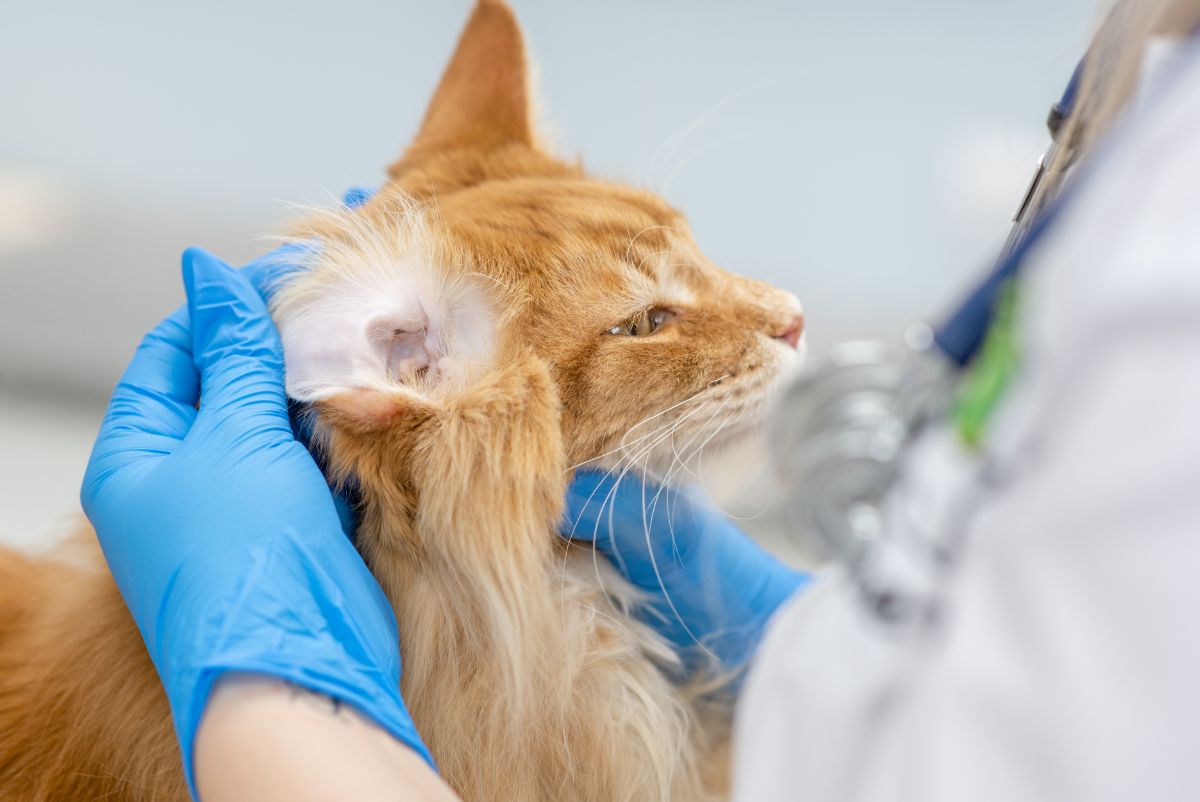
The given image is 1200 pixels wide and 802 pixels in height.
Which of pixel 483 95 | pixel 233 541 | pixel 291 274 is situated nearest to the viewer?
pixel 233 541

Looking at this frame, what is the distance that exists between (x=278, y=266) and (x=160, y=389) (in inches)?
9.6

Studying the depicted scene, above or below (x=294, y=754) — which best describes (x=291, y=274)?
above

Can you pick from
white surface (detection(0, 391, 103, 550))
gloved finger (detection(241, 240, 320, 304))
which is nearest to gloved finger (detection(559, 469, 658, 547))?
gloved finger (detection(241, 240, 320, 304))

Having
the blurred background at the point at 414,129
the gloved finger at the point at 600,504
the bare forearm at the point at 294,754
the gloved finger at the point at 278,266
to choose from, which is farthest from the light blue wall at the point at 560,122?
the bare forearm at the point at 294,754

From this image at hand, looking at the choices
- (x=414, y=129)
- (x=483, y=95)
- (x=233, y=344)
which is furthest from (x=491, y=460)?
(x=414, y=129)

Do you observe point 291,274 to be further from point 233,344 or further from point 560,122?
point 560,122

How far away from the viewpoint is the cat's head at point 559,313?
1.10m

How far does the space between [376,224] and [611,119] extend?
1549 mm

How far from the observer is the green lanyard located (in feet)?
1.78

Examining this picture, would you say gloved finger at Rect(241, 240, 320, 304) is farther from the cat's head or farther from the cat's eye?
the cat's eye

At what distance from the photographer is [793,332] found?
1291mm

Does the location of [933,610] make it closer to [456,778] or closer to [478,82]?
[456,778]

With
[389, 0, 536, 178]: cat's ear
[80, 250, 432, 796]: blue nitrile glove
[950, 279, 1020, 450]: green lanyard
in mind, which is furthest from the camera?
[389, 0, 536, 178]: cat's ear

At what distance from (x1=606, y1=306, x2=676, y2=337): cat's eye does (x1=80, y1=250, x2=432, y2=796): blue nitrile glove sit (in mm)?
428
